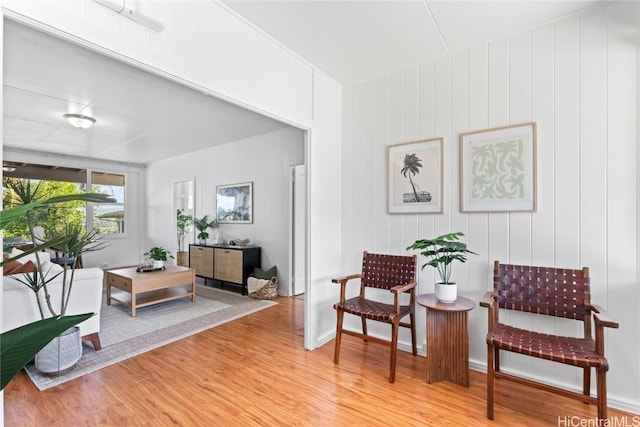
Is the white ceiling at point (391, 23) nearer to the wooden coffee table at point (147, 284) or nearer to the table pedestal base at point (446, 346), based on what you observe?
the table pedestal base at point (446, 346)

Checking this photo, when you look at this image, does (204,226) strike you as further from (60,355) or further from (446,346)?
(446,346)

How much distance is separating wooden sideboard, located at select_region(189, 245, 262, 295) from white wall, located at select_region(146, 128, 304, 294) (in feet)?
0.82

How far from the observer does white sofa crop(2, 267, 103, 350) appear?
2.34 meters

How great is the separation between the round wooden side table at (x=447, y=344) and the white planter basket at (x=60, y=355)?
8.93ft

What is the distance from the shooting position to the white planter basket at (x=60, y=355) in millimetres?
2322

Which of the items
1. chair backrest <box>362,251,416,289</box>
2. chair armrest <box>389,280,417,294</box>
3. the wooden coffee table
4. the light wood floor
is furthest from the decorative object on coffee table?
chair armrest <box>389,280,417,294</box>

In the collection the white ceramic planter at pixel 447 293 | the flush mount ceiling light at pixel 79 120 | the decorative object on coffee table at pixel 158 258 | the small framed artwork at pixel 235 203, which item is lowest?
the decorative object on coffee table at pixel 158 258

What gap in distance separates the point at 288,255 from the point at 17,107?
3.77 m

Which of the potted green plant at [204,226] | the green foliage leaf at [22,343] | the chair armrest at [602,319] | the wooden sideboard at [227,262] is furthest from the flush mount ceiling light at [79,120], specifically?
the chair armrest at [602,319]

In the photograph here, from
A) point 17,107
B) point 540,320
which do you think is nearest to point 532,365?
point 540,320

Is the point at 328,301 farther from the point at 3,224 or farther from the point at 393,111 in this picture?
the point at 3,224

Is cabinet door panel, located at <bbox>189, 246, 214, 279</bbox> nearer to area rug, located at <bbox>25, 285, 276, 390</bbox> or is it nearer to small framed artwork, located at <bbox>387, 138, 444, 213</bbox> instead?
area rug, located at <bbox>25, 285, 276, 390</bbox>

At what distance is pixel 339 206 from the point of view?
3320mm

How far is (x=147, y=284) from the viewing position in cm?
392
